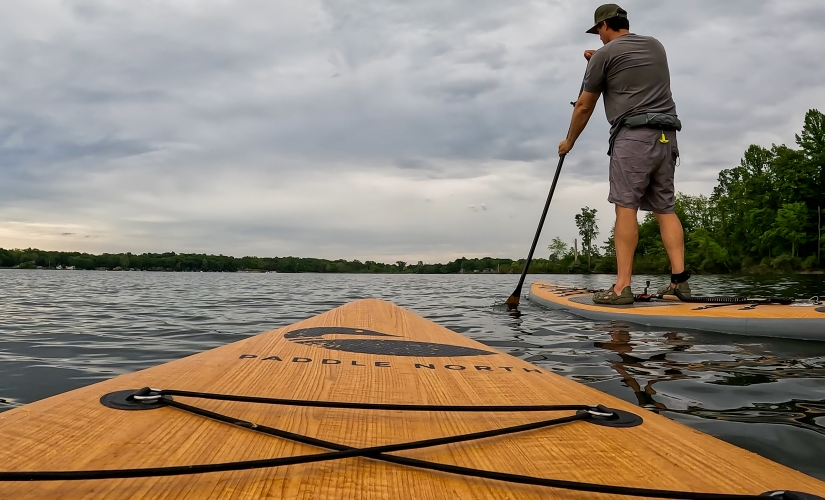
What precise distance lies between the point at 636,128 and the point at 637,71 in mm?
497

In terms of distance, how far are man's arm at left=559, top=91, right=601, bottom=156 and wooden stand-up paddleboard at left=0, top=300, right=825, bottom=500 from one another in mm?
3849

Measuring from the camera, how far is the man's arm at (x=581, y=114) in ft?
16.7

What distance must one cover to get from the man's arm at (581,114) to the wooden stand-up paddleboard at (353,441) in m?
3.85

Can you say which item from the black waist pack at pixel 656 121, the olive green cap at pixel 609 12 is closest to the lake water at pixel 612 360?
the black waist pack at pixel 656 121

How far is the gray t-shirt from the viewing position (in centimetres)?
471

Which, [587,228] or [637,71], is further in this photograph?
[587,228]

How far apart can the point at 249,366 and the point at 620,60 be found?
4.24m

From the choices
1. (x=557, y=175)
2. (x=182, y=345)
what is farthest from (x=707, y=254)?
(x=182, y=345)

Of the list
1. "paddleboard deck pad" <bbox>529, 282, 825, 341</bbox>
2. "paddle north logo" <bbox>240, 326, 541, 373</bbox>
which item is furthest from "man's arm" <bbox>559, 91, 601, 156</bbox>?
"paddle north logo" <bbox>240, 326, 541, 373</bbox>

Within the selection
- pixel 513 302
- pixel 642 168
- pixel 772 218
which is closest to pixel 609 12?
pixel 642 168

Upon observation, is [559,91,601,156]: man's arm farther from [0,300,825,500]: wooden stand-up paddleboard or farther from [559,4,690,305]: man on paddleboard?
[0,300,825,500]: wooden stand-up paddleboard

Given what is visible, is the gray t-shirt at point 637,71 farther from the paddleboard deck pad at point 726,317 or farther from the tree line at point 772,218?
the tree line at point 772,218

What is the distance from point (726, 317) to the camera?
4.05 meters

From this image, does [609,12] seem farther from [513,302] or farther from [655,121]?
[513,302]
